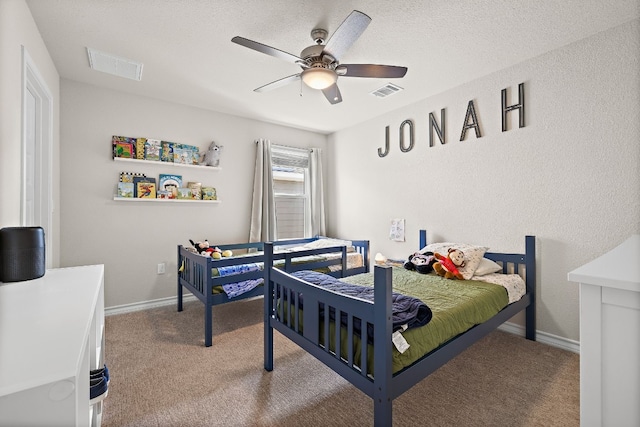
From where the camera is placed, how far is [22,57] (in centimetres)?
174

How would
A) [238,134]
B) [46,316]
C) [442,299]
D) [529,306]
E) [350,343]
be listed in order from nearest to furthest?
[46,316] < [350,343] < [442,299] < [529,306] < [238,134]

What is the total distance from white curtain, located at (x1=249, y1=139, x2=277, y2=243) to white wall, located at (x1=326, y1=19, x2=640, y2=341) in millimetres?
1780

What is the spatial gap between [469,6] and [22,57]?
2723 millimetres

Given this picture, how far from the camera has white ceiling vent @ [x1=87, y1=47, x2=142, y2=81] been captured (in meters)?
2.37

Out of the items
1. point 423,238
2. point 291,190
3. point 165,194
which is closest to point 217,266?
point 165,194

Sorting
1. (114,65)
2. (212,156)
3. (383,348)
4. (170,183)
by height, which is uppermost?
(114,65)

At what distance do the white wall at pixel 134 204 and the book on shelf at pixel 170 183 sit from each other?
0.08 metres

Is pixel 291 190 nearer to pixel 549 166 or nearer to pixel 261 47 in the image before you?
pixel 261 47

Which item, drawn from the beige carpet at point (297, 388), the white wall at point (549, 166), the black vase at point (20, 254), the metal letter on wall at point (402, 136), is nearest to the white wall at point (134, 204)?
the beige carpet at point (297, 388)

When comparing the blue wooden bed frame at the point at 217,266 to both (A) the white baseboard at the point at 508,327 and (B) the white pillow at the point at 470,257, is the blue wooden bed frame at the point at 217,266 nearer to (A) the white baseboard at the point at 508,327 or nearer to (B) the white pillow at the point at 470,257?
(A) the white baseboard at the point at 508,327

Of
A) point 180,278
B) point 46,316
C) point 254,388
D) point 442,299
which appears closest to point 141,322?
point 180,278

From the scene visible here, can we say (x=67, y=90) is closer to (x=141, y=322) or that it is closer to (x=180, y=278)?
(x=180, y=278)

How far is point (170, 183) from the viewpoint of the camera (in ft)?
10.9

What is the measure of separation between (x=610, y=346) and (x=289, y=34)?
2313 mm
